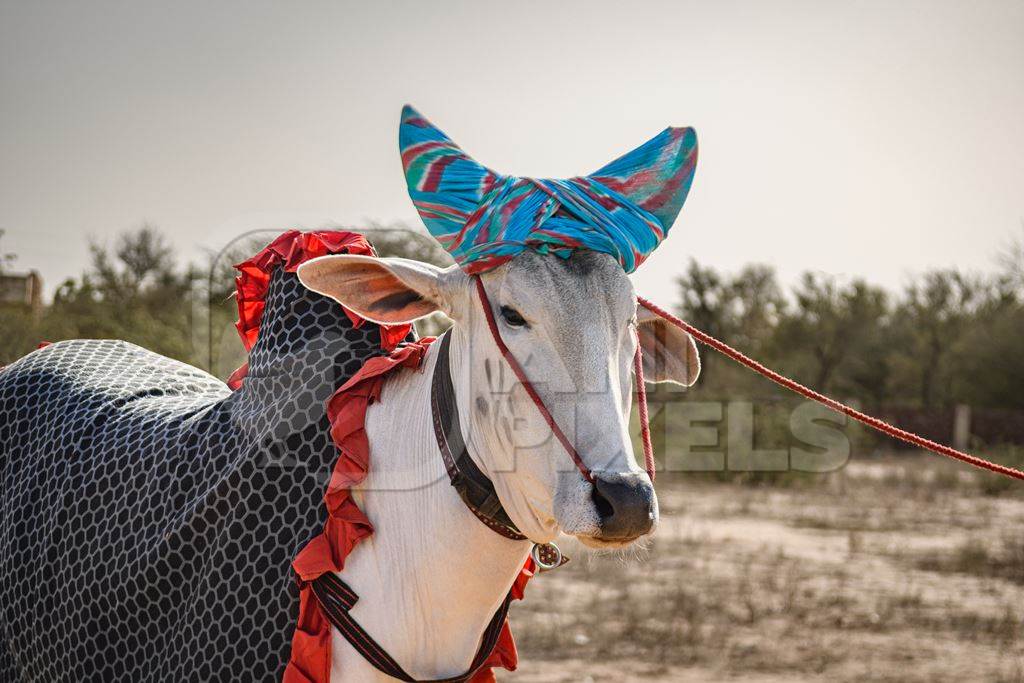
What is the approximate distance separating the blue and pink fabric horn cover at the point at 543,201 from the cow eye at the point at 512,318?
13 centimetres

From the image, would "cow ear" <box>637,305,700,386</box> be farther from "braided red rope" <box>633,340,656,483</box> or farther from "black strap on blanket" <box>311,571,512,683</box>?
"black strap on blanket" <box>311,571,512,683</box>

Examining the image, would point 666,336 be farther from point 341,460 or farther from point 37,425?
point 37,425

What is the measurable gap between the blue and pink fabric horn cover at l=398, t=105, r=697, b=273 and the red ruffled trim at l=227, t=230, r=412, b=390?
1.49ft

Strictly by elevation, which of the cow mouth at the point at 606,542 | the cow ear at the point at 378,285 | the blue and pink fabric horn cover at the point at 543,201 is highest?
the blue and pink fabric horn cover at the point at 543,201

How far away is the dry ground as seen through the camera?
6.58m

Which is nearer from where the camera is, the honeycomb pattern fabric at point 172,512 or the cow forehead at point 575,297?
the cow forehead at point 575,297

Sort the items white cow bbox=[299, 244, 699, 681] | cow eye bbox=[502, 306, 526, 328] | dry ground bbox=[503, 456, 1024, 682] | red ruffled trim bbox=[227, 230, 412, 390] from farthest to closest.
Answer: dry ground bbox=[503, 456, 1024, 682], red ruffled trim bbox=[227, 230, 412, 390], cow eye bbox=[502, 306, 526, 328], white cow bbox=[299, 244, 699, 681]

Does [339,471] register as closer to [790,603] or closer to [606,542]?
[606,542]

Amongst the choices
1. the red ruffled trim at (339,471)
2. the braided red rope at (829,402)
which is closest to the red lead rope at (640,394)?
the braided red rope at (829,402)

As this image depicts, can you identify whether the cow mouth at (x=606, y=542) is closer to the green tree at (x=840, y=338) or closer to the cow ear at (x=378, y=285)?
the cow ear at (x=378, y=285)

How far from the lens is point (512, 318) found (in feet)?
7.79

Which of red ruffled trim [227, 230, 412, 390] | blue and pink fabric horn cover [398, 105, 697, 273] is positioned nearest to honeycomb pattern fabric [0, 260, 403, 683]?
red ruffled trim [227, 230, 412, 390]

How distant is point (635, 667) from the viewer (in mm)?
6484

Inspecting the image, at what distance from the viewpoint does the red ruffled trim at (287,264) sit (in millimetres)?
2939
